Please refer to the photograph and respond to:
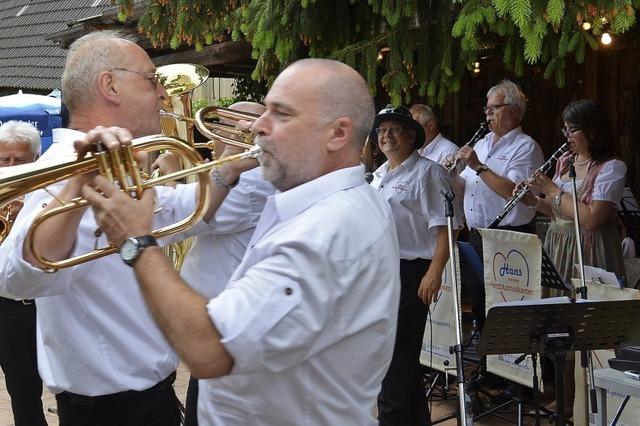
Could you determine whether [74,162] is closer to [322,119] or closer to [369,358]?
[322,119]

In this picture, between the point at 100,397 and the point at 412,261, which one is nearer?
the point at 100,397

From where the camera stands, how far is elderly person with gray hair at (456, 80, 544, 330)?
20.4 ft

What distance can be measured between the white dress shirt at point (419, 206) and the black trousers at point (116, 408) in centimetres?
273

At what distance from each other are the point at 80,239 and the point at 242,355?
1.04 metres

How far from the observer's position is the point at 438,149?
6906mm

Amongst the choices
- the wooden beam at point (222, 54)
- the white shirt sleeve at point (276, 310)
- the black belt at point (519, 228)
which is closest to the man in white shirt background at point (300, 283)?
the white shirt sleeve at point (276, 310)

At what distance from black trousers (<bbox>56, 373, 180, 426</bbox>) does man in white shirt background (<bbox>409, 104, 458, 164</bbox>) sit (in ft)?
13.4

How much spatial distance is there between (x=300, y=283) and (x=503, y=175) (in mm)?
4651

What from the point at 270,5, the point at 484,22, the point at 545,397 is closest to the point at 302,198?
the point at 484,22

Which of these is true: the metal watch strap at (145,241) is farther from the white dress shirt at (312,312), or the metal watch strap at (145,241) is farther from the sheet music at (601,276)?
the sheet music at (601,276)

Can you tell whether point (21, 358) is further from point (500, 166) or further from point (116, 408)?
point (500, 166)

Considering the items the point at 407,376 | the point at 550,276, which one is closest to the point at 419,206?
the point at 550,276

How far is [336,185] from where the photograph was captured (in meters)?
2.20

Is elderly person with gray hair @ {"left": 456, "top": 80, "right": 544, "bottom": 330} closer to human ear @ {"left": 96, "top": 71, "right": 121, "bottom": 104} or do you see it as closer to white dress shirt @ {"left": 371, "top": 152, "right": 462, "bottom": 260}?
white dress shirt @ {"left": 371, "top": 152, "right": 462, "bottom": 260}
